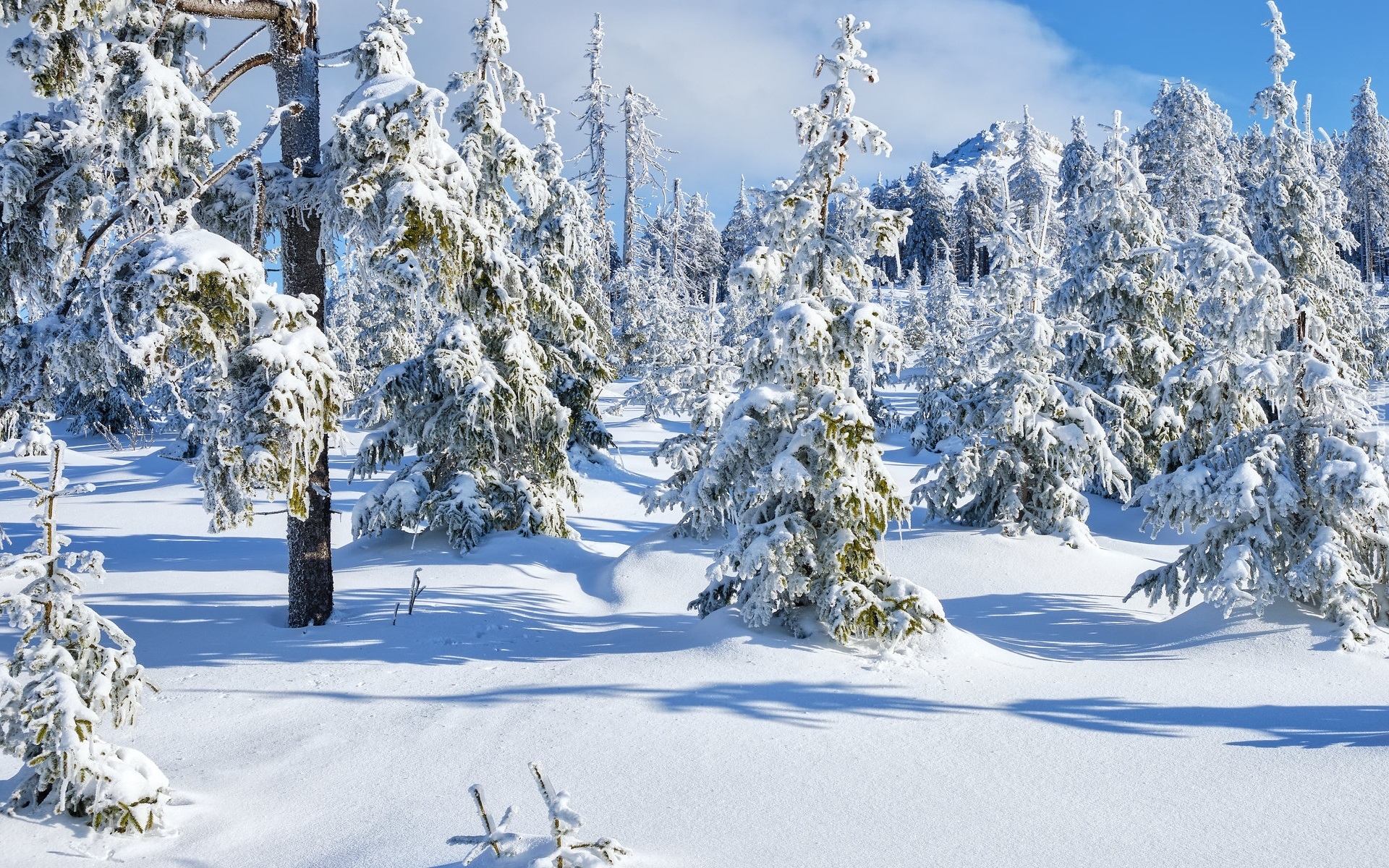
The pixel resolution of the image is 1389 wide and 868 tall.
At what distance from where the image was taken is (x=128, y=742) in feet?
23.3

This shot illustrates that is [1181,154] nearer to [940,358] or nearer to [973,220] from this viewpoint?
[940,358]

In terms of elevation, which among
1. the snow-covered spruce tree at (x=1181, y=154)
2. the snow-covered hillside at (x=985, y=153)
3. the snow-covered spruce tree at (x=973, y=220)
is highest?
the snow-covered hillside at (x=985, y=153)

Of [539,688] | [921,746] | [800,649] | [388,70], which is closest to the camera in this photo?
[921,746]

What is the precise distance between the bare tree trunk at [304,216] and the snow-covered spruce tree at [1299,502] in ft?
34.9

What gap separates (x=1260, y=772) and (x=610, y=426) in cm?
3215

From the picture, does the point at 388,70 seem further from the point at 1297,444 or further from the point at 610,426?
the point at 610,426

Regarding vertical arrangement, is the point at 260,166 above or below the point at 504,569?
above

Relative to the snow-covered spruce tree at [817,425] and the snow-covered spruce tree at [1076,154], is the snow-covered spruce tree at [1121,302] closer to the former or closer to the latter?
the snow-covered spruce tree at [817,425]

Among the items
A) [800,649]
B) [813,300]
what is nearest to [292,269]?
[813,300]

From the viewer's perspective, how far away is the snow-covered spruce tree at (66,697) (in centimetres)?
502

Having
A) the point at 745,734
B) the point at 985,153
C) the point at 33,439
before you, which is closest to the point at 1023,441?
the point at 745,734

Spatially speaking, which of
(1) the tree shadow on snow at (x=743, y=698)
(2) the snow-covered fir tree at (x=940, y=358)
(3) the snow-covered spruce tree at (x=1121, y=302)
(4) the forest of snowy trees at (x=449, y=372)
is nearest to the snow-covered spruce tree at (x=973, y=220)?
(2) the snow-covered fir tree at (x=940, y=358)

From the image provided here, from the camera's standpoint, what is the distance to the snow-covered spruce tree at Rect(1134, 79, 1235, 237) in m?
44.0

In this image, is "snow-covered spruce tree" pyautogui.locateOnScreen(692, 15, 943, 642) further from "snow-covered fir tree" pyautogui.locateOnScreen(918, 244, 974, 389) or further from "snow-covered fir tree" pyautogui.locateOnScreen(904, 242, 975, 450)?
"snow-covered fir tree" pyautogui.locateOnScreen(918, 244, 974, 389)
